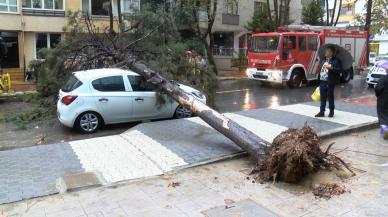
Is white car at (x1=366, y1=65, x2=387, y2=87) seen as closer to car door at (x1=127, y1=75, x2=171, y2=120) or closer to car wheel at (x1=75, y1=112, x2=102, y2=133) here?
car door at (x1=127, y1=75, x2=171, y2=120)

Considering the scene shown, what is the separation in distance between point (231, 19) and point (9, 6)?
51.6ft

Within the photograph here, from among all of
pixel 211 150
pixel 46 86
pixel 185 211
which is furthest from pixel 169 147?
pixel 46 86

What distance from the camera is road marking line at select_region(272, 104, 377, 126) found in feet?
30.7

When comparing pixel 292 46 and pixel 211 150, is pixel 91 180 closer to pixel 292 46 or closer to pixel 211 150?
pixel 211 150

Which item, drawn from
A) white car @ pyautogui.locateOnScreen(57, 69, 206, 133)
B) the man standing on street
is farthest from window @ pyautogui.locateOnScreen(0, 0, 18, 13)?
the man standing on street

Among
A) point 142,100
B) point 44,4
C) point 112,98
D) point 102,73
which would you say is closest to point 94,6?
point 44,4

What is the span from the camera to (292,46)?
17797 millimetres

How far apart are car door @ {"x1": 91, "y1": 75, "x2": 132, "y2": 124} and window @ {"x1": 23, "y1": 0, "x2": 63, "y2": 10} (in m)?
18.1

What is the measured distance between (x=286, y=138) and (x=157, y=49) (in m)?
6.23

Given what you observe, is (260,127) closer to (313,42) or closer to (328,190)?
A: (328,190)

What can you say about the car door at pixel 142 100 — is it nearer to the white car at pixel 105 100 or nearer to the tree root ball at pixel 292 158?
the white car at pixel 105 100

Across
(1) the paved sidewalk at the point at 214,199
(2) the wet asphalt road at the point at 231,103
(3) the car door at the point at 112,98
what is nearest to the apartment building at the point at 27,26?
(2) the wet asphalt road at the point at 231,103

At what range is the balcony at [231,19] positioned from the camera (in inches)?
1219

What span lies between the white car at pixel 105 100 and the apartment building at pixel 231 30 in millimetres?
21008
